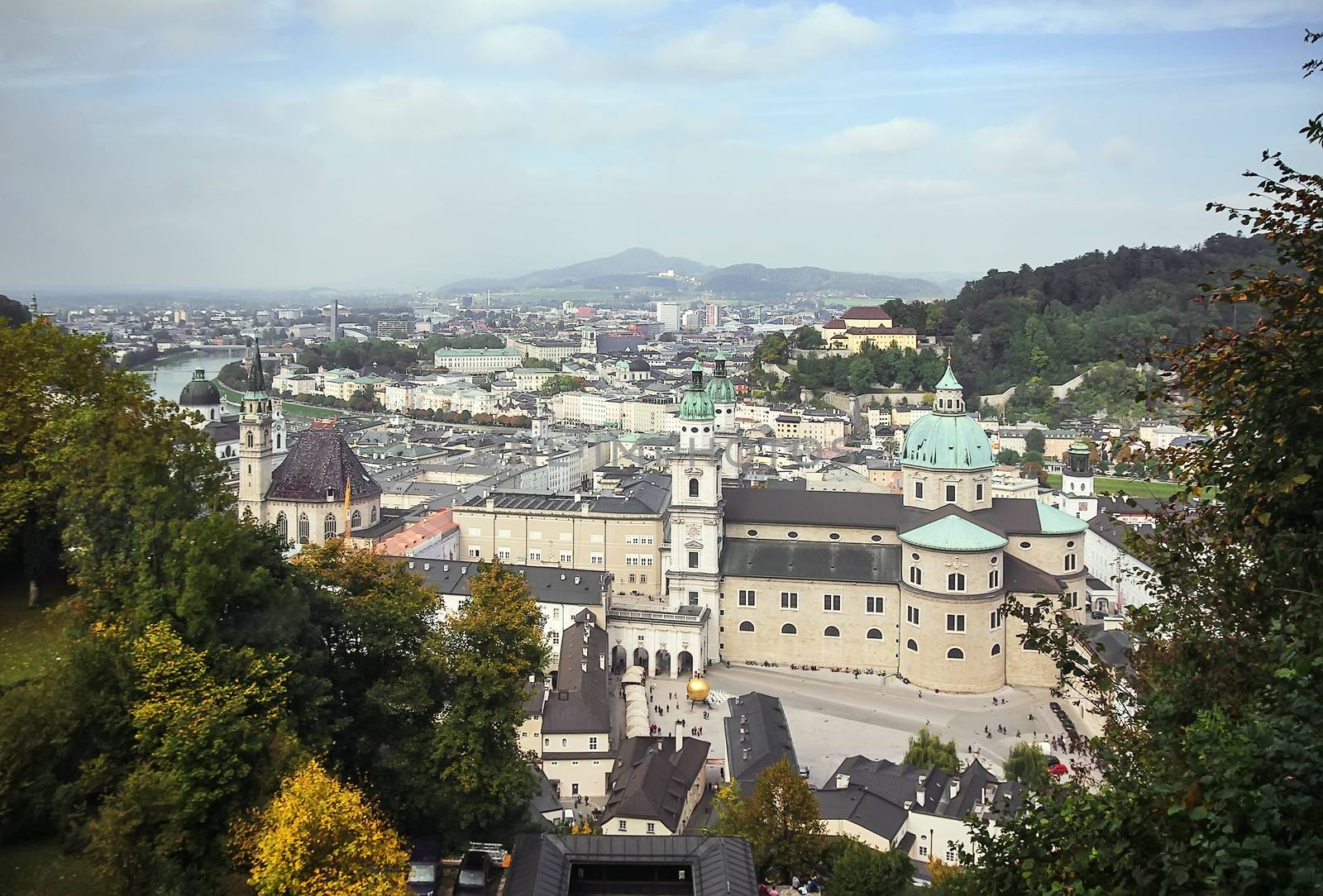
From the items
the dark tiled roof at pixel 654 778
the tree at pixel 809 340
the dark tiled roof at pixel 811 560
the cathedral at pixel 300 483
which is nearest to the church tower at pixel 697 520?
the dark tiled roof at pixel 811 560

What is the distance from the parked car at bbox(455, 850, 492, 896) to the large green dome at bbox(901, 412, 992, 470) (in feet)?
78.0

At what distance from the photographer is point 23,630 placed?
1738 centimetres

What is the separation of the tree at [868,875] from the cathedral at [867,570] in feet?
50.5

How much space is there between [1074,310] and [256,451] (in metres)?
82.9

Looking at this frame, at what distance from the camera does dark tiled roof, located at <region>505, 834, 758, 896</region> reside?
542 inches

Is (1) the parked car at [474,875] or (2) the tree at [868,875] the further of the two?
(2) the tree at [868,875]

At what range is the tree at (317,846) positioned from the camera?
1181 cm

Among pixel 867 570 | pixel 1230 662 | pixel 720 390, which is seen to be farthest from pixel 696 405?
pixel 1230 662

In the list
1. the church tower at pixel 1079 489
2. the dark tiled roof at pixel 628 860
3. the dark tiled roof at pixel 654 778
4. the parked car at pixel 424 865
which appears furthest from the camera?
the church tower at pixel 1079 489

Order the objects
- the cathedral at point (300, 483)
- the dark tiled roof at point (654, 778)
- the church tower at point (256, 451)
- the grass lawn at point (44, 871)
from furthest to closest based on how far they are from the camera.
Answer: the church tower at point (256, 451), the cathedral at point (300, 483), the dark tiled roof at point (654, 778), the grass lawn at point (44, 871)

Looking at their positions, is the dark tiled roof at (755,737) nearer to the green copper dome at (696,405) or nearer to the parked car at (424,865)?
the parked car at (424,865)

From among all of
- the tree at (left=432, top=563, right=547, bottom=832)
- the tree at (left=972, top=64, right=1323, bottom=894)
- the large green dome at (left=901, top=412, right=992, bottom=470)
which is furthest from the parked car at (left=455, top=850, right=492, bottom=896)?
the large green dome at (left=901, top=412, right=992, bottom=470)

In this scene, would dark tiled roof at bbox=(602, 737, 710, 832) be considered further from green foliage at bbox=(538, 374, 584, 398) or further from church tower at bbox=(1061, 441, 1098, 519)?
green foliage at bbox=(538, 374, 584, 398)

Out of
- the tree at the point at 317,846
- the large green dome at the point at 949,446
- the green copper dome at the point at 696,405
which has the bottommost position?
the tree at the point at 317,846
